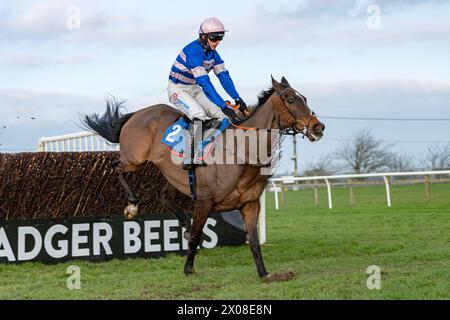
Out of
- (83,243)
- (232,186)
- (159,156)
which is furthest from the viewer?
(83,243)

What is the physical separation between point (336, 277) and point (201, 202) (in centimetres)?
151

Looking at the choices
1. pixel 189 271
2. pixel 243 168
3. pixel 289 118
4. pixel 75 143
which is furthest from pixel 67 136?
pixel 289 118

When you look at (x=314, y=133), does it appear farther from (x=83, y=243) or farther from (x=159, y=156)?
(x=83, y=243)

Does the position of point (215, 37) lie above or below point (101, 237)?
above

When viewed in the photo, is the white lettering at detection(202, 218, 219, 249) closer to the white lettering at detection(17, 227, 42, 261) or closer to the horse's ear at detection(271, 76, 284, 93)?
the white lettering at detection(17, 227, 42, 261)

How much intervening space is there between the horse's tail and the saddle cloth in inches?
38.1

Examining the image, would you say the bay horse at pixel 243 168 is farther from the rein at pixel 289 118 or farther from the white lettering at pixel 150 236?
the white lettering at pixel 150 236

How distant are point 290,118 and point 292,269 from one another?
5.56 ft

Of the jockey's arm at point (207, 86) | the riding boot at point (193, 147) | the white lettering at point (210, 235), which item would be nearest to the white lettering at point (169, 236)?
the white lettering at point (210, 235)

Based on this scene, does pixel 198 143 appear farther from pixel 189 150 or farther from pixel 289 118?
pixel 289 118

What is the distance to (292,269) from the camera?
7.14m
